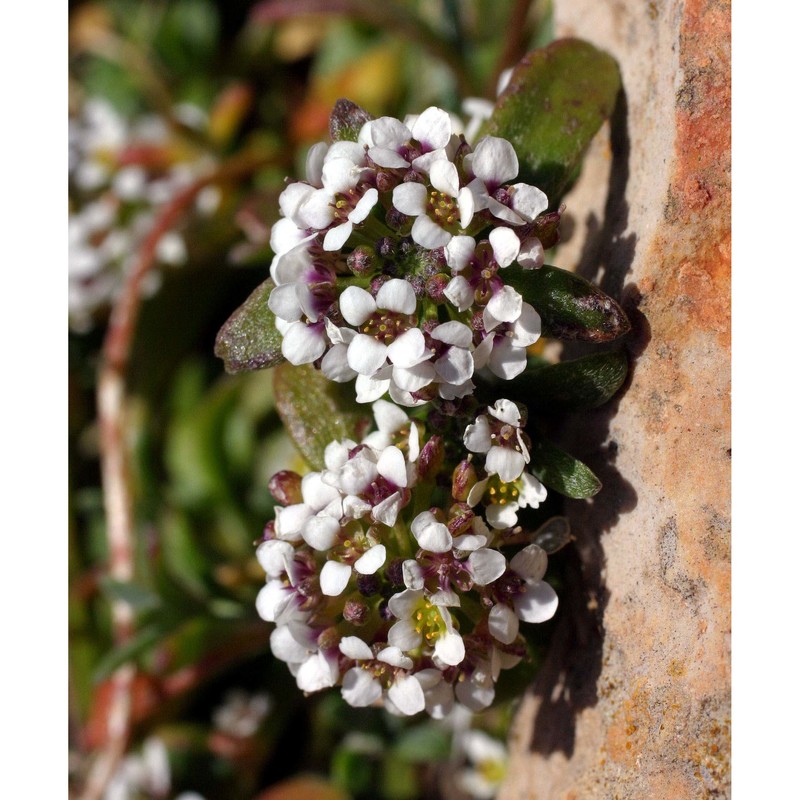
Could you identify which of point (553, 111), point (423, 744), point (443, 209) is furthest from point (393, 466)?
point (423, 744)

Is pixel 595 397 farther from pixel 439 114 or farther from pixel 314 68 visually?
pixel 314 68

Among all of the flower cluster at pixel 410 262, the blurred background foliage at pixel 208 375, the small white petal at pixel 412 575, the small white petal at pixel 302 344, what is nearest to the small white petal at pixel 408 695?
the small white petal at pixel 412 575

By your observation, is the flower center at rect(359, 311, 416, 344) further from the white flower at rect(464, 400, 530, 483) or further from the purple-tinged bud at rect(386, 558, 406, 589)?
the purple-tinged bud at rect(386, 558, 406, 589)

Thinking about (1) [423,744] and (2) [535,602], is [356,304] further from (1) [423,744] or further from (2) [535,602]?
(1) [423,744]

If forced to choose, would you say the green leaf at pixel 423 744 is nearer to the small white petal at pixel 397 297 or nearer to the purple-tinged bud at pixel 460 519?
the purple-tinged bud at pixel 460 519

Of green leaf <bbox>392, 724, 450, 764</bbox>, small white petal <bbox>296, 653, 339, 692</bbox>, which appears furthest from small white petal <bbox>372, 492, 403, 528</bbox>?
green leaf <bbox>392, 724, 450, 764</bbox>

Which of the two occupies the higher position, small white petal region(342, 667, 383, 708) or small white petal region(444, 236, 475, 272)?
small white petal region(444, 236, 475, 272)
